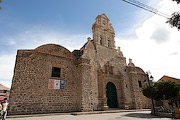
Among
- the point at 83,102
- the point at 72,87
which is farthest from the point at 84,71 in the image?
the point at 83,102

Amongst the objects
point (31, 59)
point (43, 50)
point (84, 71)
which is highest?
point (43, 50)

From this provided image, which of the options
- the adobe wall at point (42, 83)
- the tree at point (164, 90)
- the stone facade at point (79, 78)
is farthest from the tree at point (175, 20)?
the adobe wall at point (42, 83)

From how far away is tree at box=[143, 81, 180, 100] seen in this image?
29.7ft

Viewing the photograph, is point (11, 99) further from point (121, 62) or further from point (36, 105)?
point (121, 62)

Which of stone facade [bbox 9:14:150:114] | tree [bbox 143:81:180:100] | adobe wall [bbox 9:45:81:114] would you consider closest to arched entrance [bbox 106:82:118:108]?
stone facade [bbox 9:14:150:114]

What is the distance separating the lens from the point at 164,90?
9328 mm

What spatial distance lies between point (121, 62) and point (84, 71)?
659 centimetres

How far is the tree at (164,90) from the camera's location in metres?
9.04

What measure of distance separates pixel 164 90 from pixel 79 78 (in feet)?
25.3

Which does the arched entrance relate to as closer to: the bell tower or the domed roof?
the bell tower

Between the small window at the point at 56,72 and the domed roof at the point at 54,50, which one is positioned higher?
the domed roof at the point at 54,50

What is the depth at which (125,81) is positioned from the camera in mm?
14930

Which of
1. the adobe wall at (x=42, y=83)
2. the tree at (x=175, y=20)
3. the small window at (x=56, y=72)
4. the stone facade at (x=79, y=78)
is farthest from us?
the small window at (x=56, y=72)

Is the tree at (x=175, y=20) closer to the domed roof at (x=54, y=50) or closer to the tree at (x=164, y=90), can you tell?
the tree at (x=164, y=90)
